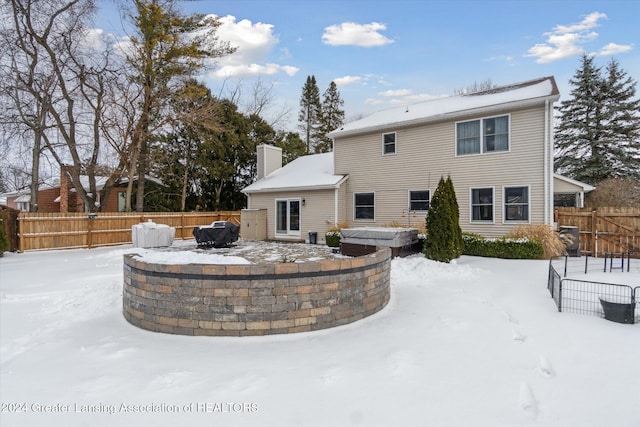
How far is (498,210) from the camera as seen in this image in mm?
11016

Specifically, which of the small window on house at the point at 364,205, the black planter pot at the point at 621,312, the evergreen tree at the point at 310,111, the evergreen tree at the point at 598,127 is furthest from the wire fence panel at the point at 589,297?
the evergreen tree at the point at 310,111

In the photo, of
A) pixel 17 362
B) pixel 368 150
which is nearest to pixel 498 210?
pixel 368 150

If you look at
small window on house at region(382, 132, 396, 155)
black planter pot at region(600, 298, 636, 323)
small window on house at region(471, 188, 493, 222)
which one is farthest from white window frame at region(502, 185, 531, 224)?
black planter pot at region(600, 298, 636, 323)

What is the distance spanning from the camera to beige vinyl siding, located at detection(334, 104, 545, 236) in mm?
10477

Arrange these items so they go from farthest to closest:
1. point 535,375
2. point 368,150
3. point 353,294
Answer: point 368,150, point 353,294, point 535,375

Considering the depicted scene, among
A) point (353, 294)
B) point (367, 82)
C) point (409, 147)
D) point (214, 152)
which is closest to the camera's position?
point (353, 294)

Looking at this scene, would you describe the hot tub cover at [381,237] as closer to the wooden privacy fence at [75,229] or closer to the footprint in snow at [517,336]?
the footprint in snow at [517,336]

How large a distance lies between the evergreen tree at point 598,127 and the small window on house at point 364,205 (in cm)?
1541

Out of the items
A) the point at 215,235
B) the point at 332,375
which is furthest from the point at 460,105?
the point at 332,375

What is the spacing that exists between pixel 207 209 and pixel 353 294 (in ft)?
60.4

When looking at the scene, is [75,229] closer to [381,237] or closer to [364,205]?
[364,205]

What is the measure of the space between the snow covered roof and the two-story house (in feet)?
0.12

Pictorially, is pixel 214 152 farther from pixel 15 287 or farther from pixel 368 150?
pixel 15 287

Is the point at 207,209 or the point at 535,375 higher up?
the point at 207,209
